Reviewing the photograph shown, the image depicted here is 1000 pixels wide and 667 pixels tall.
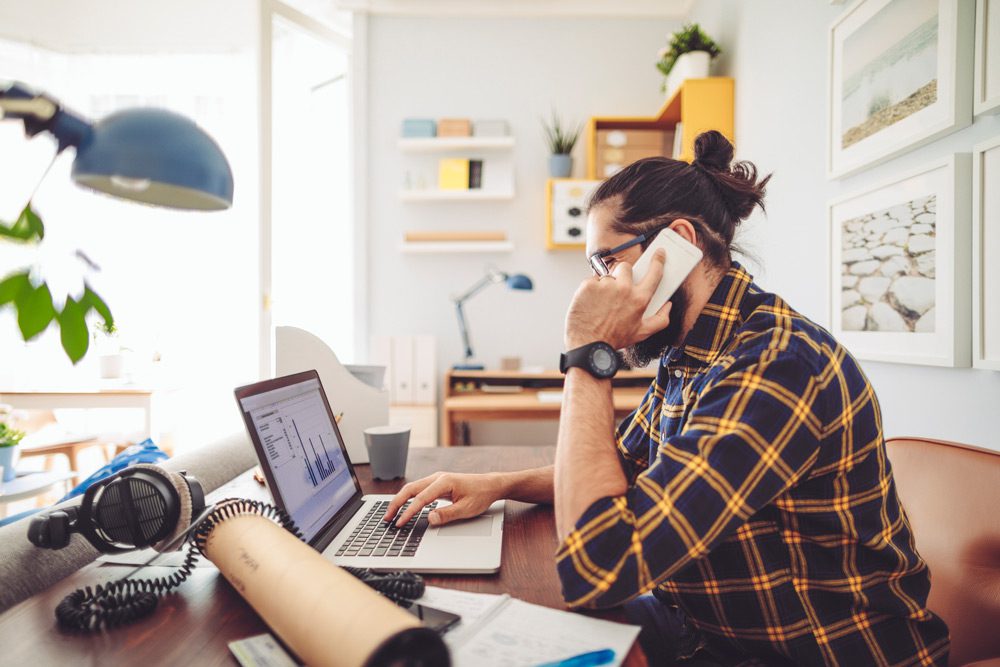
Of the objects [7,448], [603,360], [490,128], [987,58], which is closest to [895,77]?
[987,58]

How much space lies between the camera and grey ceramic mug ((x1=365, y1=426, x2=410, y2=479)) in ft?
4.14

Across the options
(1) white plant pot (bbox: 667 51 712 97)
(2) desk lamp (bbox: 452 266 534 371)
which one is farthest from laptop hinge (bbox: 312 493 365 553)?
(1) white plant pot (bbox: 667 51 712 97)

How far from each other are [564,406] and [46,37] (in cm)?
485

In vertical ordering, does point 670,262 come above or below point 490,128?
below

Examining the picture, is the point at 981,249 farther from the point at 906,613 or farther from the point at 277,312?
the point at 277,312

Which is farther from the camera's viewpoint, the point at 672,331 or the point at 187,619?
the point at 672,331

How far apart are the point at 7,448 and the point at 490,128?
277cm

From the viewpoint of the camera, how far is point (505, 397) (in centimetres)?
320

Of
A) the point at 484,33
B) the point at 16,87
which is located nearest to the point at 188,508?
the point at 16,87

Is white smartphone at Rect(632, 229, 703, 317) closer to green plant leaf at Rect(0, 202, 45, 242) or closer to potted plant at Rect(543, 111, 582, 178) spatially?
green plant leaf at Rect(0, 202, 45, 242)

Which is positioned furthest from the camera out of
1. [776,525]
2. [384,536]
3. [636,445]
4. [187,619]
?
[636,445]

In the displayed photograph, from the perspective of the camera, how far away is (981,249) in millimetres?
1296

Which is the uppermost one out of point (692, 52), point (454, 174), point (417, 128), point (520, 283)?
point (692, 52)

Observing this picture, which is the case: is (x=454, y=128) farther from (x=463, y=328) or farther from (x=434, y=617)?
(x=434, y=617)
